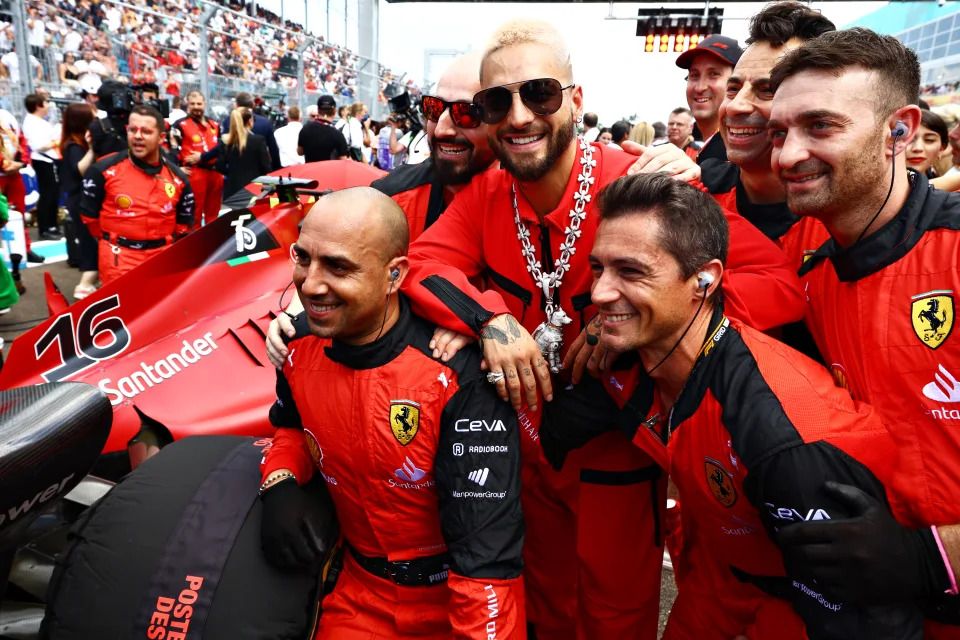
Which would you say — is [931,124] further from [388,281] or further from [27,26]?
[27,26]

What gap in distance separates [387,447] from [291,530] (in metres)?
0.34

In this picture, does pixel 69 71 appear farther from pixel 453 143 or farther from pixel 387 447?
pixel 387 447

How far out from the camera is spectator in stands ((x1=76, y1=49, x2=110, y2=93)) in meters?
11.4

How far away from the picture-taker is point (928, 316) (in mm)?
1650

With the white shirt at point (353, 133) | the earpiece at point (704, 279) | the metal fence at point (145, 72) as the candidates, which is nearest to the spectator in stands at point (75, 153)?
the metal fence at point (145, 72)

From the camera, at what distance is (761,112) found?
239cm

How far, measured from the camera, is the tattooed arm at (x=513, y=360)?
1.93m

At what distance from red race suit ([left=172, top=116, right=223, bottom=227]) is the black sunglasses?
7.86 m

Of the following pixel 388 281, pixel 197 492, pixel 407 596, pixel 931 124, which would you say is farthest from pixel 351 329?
pixel 931 124

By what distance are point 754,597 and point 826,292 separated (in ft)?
2.93

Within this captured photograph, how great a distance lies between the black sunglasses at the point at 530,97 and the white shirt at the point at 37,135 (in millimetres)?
9811

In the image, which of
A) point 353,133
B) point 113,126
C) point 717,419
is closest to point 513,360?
point 717,419

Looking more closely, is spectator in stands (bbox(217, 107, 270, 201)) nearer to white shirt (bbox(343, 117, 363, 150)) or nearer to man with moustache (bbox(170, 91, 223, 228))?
man with moustache (bbox(170, 91, 223, 228))

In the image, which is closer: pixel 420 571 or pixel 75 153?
pixel 420 571
